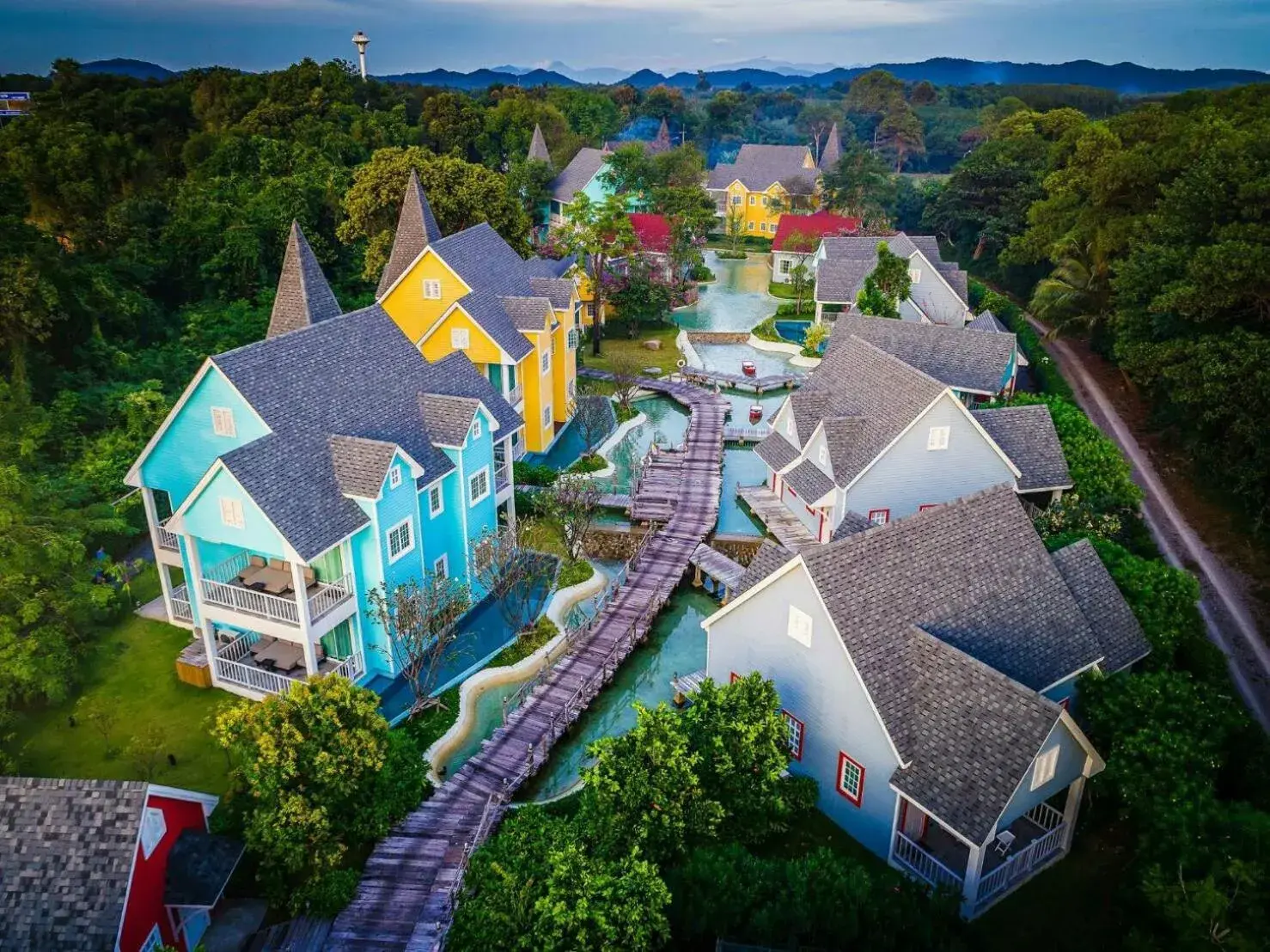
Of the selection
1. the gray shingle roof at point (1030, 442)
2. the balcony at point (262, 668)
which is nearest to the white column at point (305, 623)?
the balcony at point (262, 668)

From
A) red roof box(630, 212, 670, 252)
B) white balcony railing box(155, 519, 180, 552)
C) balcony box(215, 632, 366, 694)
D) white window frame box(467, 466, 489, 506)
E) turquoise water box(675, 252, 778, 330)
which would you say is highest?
red roof box(630, 212, 670, 252)

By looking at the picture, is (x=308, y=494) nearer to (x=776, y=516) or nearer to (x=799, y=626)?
(x=799, y=626)

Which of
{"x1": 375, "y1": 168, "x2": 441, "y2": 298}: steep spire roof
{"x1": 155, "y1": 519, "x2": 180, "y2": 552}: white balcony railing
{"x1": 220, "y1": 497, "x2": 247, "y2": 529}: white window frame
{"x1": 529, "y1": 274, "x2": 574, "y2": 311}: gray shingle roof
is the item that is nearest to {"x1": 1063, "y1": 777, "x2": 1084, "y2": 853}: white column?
{"x1": 220, "y1": 497, "x2": 247, "y2": 529}: white window frame

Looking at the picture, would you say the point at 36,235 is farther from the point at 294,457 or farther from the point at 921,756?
the point at 921,756

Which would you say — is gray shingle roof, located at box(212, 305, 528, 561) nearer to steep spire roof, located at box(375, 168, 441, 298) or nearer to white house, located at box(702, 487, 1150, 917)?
white house, located at box(702, 487, 1150, 917)

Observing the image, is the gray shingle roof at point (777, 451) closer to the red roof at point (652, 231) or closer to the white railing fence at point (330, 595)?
the white railing fence at point (330, 595)

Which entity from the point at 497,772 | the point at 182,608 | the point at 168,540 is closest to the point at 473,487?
the point at 168,540

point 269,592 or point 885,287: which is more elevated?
point 885,287
